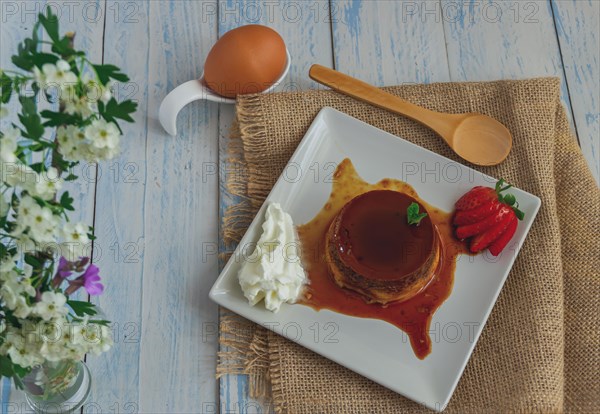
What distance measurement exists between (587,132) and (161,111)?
1138mm

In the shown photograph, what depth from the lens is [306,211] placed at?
1674mm

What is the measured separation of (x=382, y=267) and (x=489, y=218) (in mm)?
274

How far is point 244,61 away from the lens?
171 centimetres

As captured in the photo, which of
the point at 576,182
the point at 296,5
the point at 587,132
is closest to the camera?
the point at 576,182

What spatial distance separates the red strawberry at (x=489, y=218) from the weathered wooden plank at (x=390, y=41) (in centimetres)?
45

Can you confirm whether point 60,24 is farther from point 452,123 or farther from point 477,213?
point 477,213

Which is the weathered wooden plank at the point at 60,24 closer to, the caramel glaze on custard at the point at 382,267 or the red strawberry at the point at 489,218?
the caramel glaze on custard at the point at 382,267

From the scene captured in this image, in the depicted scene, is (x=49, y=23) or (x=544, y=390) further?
(x=544, y=390)

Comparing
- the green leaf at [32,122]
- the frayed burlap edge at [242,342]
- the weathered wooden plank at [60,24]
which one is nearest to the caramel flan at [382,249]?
the frayed burlap edge at [242,342]

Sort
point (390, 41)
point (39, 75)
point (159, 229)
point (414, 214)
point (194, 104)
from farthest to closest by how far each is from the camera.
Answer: point (390, 41) → point (194, 104) → point (159, 229) → point (414, 214) → point (39, 75)

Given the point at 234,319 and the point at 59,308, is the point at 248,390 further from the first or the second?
the point at 59,308

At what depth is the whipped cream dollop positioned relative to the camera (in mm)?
1491

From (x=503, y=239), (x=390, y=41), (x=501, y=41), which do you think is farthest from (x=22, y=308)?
(x=501, y=41)

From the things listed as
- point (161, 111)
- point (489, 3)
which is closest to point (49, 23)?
point (161, 111)
